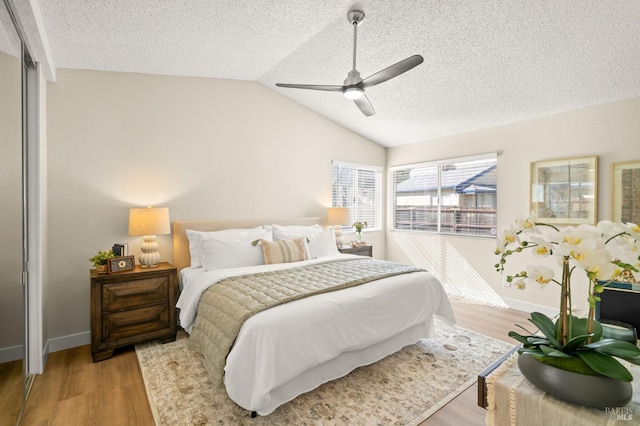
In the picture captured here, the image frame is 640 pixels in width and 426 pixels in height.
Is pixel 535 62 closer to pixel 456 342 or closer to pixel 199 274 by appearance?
pixel 456 342

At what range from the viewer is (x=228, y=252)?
3213 mm

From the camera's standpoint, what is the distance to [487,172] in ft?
14.3

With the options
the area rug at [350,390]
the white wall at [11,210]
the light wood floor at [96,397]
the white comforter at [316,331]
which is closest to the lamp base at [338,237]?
the white comforter at [316,331]

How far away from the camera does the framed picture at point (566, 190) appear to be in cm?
340

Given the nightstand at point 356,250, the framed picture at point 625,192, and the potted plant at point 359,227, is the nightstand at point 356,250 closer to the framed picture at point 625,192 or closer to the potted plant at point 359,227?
the potted plant at point 359,227

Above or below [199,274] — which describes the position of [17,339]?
below

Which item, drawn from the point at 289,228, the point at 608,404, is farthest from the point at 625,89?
the point at 289,228

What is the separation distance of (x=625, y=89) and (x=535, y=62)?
1.07 m

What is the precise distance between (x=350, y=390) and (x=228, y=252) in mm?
1749

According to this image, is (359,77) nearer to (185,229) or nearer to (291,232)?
(291,232)

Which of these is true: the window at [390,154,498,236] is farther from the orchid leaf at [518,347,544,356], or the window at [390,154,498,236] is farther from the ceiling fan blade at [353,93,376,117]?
the orchid leaf at [518,347,544,356]

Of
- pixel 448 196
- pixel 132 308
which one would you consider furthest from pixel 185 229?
pixel 448 196

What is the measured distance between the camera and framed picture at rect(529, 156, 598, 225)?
134 inches

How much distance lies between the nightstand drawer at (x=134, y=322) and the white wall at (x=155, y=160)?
22.4 inches
